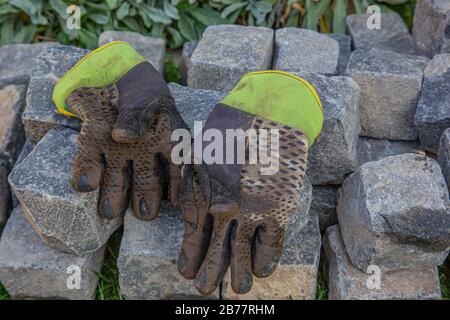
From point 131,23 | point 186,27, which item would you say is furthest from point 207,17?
point 131,23

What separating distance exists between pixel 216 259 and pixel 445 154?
1.05 m

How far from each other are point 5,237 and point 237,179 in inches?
40.5

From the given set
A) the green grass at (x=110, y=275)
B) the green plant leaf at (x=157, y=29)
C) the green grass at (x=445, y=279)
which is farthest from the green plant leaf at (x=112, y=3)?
the green grass at (x=445, y=279)

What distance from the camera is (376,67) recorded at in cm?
272

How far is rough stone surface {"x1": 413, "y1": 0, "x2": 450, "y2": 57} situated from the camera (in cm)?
280

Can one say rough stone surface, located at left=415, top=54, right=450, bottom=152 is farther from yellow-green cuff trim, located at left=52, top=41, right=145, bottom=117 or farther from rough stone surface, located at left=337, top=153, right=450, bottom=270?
yellow-green cuff trim, located at left=52, top=41, right=145, bottom=117

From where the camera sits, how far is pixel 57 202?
2.26m

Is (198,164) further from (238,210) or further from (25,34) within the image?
(25,34)

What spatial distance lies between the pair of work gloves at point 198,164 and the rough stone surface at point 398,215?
1.03ft

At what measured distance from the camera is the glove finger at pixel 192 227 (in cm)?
216

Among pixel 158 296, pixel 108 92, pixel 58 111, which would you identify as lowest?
pixel 158 296

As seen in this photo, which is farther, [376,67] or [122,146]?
[376,67]

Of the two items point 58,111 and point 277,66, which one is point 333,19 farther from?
point 58,111

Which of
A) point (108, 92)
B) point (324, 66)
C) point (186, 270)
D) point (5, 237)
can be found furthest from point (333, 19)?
point (5, 237)
